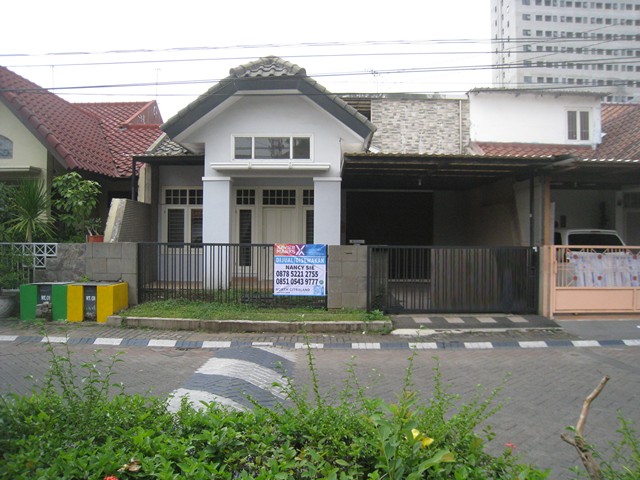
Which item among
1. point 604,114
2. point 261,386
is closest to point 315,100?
point 261,386

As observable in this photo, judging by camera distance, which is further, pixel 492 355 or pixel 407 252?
pixel 407 252

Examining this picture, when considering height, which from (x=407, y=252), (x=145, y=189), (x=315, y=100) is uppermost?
(x=315, y=100)

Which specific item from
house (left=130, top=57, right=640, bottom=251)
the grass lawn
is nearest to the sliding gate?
the grass lawn

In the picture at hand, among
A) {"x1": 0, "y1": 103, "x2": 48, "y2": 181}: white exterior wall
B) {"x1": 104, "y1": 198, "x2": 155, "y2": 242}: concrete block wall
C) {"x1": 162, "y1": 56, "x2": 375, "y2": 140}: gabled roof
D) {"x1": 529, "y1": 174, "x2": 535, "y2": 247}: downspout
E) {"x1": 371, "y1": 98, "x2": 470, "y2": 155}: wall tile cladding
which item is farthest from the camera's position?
{"x1": 371, "y1": 98, "x2": 470, "y2": 155}: wall tile cladding

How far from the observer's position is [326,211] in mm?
13875

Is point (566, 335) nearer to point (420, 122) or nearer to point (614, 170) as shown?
point (614, 170)

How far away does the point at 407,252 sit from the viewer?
39.3 ft

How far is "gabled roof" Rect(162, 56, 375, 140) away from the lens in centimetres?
1319

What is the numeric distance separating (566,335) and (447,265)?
2.94 meters

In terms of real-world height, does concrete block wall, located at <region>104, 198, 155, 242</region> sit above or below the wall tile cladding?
below

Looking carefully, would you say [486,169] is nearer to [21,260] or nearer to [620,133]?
[620,133]

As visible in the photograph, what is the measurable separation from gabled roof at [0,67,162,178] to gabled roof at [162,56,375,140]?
11.9 ft

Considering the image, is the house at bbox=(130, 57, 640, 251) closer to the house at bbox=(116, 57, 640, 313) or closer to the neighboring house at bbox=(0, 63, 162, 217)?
the house at bbox=(116, 57, 640, 313)

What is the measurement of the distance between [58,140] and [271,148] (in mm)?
6265
